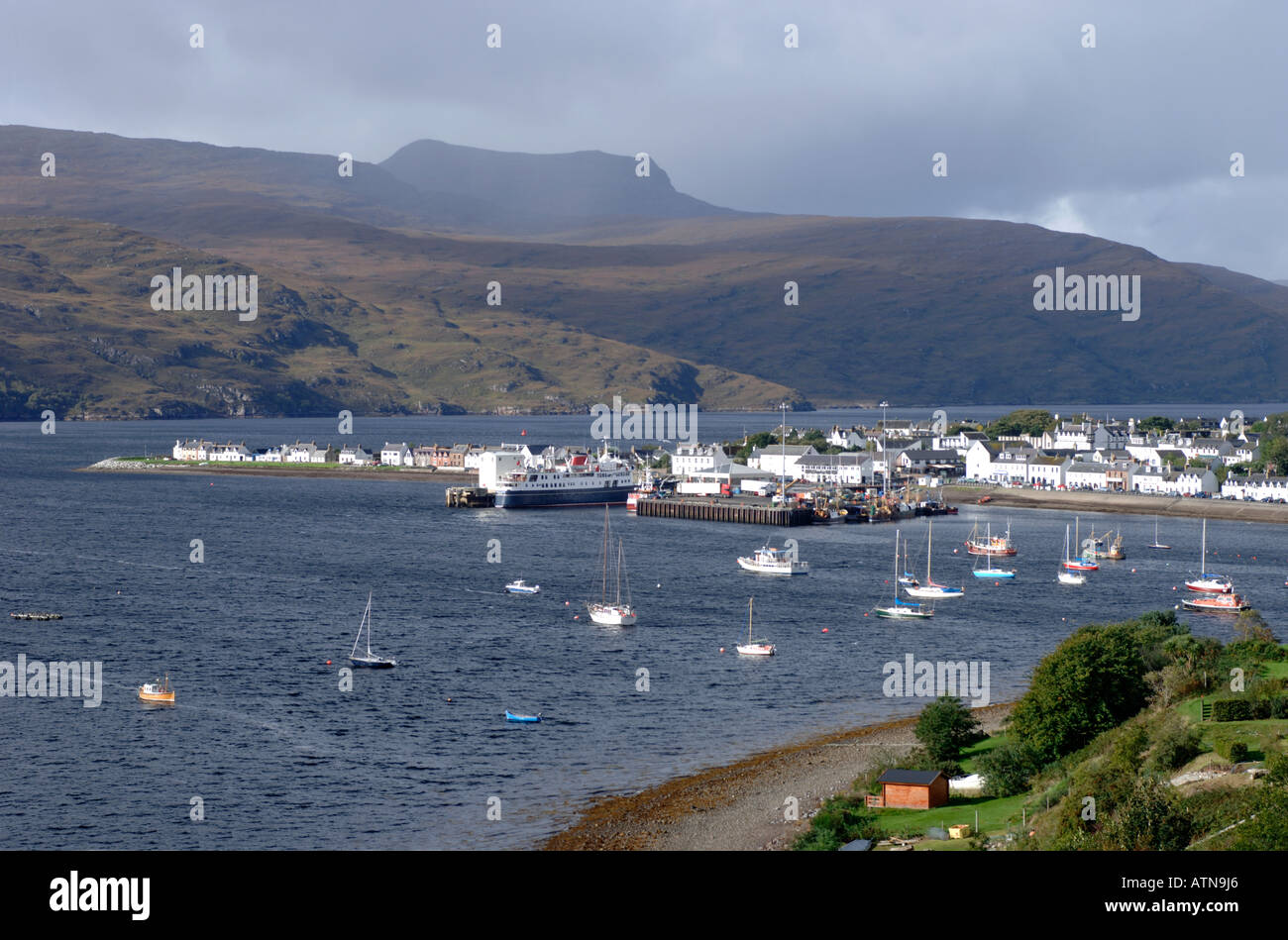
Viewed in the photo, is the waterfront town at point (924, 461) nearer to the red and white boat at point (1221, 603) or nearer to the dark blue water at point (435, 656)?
the dark blue water at point (435, 656)

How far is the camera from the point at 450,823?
85.5 feet

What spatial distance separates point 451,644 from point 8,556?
1397 inches

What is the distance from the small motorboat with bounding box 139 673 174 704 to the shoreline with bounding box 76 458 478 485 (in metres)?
94.9

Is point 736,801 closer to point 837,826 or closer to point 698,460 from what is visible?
point 837,826

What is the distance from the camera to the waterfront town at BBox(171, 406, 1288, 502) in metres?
114

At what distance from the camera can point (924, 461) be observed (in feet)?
433

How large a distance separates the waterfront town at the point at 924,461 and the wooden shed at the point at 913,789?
86967 millimetres

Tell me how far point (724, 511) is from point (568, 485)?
58.2 ft

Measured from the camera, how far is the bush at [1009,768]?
1044 inches

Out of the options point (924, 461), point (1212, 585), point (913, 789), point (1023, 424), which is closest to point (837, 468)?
point (924, 461)

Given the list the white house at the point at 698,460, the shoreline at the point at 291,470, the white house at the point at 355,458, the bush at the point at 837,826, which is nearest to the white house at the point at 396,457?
the white house at the point at 355,458

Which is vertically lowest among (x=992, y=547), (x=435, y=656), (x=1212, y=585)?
(x=435, y=656)

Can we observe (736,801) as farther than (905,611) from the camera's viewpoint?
No
